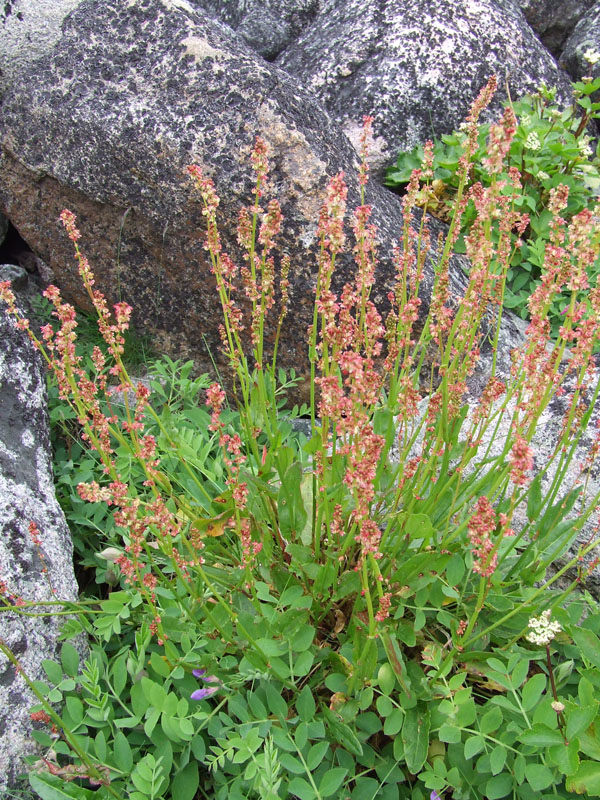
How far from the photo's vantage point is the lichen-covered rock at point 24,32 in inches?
160

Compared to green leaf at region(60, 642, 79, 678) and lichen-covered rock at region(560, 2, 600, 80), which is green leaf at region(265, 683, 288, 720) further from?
lichen-covered rock at region(560, 2, 600, 80)

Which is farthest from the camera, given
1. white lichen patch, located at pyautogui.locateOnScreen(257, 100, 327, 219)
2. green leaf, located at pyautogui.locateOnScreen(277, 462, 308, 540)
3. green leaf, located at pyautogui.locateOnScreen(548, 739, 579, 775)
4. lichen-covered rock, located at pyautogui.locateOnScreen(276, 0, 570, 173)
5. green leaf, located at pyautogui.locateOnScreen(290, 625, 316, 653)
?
lichen-covered rock, located at pyautogui.locateOnScreen(276, 0, 570, 173)

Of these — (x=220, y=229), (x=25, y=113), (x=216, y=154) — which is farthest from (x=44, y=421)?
(x=25, y=113)

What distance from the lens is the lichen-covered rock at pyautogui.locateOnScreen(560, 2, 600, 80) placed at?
6.08 meters

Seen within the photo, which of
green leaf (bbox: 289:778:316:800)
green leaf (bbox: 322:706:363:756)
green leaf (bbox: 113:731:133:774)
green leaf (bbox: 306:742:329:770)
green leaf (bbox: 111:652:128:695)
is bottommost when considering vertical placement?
green leaf (bbox: 113:731:133:774)

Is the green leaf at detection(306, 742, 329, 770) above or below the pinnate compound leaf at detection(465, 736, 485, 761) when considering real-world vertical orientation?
below

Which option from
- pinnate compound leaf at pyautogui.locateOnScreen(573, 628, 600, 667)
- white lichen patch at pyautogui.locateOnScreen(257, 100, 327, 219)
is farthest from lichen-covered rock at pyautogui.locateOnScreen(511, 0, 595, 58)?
pinnate compound leaf at pyautogui.locateOnScreen(573, 628, 600, 667)

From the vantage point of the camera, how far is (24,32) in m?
4.11

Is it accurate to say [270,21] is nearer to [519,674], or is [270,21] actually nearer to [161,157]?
[161,157]

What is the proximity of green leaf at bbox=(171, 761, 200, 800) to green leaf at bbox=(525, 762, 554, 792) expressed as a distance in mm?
944

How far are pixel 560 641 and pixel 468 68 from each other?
429 cm

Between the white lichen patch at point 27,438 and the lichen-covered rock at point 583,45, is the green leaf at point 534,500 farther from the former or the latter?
the lichen-covered rock at point 583,45

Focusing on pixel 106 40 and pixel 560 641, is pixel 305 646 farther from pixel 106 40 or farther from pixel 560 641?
pixel 106 40

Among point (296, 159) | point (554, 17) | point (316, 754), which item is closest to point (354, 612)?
point (316, 754)
